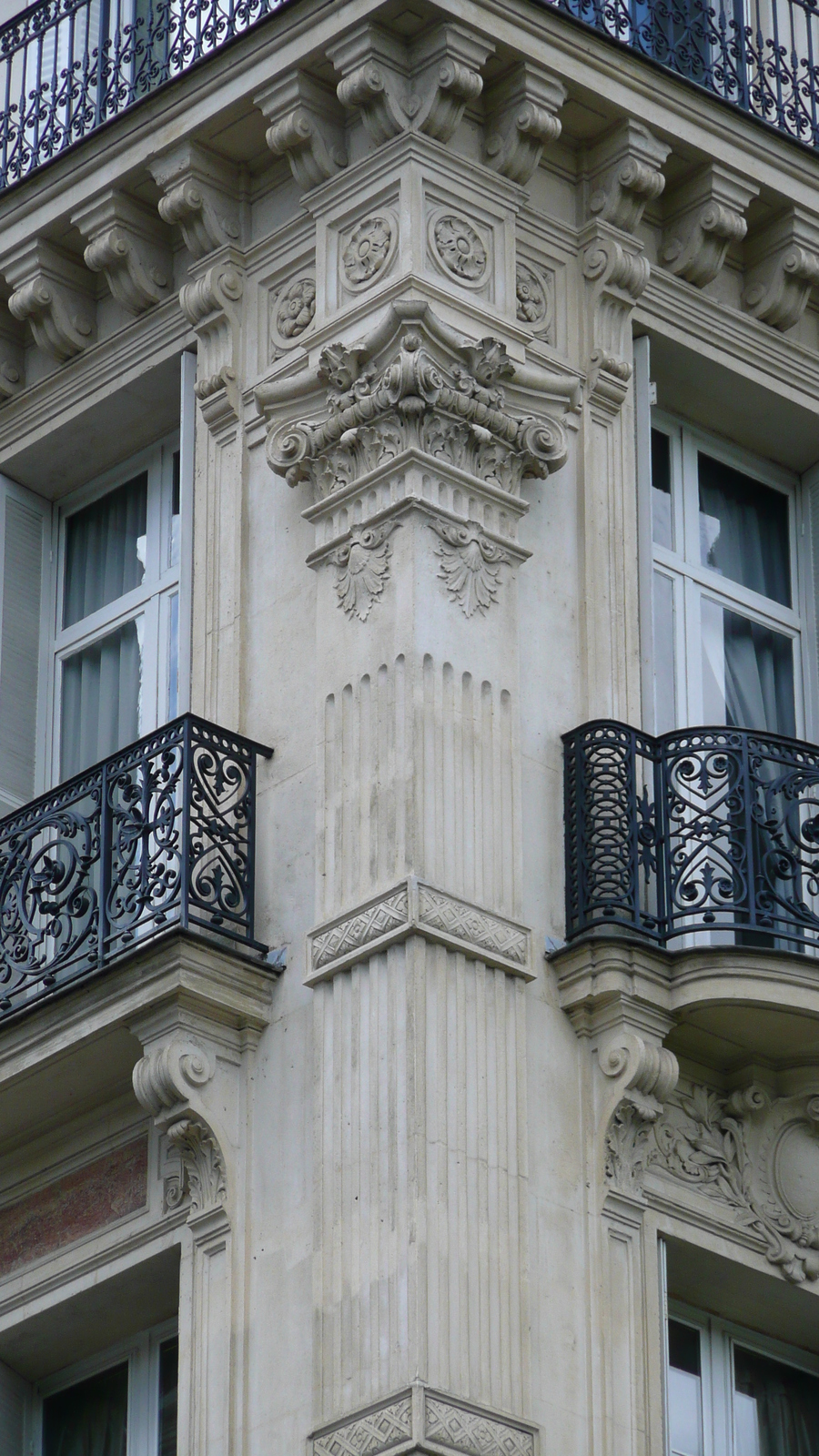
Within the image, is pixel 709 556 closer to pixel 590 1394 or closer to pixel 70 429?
pixel 70 429

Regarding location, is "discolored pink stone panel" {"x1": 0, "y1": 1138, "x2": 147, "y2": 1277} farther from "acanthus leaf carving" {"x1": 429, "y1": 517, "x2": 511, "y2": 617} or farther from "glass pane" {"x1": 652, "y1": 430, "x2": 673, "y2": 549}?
"glass pane" {"x1": 652, "y1": 430, "x2": 673, "y2": 549}

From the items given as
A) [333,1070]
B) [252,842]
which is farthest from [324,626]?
[333,1070]

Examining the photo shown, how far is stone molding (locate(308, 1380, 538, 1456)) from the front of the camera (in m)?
13.5

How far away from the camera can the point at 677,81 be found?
1727cm

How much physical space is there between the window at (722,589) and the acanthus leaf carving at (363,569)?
73.8 inches

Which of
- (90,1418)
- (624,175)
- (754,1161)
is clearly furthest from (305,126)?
(90,1418)

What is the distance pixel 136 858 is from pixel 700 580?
3056 mm

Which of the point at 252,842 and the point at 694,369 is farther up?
the point at 694,369

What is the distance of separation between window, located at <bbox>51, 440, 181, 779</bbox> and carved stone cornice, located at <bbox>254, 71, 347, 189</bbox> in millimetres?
1746

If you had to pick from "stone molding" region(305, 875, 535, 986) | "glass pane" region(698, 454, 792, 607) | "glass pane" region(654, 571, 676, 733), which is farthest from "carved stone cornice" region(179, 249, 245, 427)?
"stone molding" region(305, 875, 535, 986)

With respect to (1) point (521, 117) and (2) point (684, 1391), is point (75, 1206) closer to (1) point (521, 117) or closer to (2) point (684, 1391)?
(2) point (684, 1391)

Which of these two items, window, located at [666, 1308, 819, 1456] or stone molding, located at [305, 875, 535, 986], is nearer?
stone molding, located at [305, 875, 535, 986]

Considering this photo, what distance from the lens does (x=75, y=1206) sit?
16000 mm

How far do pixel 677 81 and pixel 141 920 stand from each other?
4.62 meters
